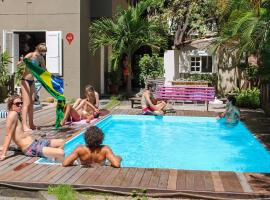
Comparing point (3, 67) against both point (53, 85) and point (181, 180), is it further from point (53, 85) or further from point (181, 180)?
point (181, 180)

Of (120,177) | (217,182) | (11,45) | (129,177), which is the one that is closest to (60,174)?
(120,177)

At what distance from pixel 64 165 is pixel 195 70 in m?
14.5

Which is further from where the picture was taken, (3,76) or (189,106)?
(189,106)

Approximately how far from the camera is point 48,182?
568 centimetres

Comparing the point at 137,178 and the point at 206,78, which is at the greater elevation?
the point at 206,78

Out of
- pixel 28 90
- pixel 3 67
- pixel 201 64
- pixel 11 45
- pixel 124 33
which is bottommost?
pixel 28 90

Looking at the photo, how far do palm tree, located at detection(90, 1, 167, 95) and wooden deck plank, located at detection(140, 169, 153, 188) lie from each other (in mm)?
10716

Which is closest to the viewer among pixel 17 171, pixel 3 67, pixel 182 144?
pixel 17 171

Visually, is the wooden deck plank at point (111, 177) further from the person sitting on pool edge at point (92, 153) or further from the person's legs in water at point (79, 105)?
the person's legs in water at point (79, 105)

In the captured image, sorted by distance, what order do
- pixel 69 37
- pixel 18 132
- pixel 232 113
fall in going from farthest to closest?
1. pixel 69 37
2. pixel 232 113
3. pixel 18 132

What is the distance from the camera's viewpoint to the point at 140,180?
5824 mm

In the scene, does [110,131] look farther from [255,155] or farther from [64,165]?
[64,165]

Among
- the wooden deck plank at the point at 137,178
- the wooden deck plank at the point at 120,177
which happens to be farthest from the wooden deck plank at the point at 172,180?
the wooden deck plank at the point at 120,177

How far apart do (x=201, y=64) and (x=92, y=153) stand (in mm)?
14340
